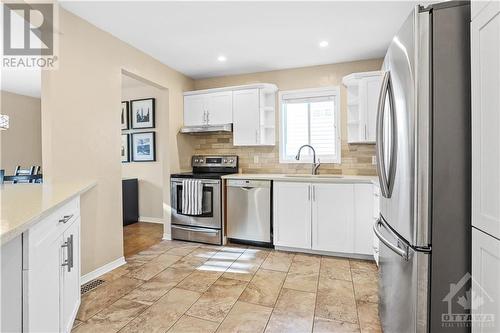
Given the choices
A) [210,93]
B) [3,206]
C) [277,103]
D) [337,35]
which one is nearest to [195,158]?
[210,93]

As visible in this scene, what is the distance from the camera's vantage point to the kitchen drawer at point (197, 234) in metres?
3.58

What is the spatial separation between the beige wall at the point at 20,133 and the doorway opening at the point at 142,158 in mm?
2326

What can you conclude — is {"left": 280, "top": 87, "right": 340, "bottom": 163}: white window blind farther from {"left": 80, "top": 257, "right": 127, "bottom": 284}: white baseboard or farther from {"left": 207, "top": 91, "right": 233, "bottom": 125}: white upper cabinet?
{"left": 80, "top": 257, "right": 127, "bottom": 284}: white baseboard

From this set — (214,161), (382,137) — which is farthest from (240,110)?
(382,137)

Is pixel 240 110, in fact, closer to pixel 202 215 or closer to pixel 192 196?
pixel 192 196

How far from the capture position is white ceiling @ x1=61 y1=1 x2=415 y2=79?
2303 mm

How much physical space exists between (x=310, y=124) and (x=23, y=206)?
3.37 m

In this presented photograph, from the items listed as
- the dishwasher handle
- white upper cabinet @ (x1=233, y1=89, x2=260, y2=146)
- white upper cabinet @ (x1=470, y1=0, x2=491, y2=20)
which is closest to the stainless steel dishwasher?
the dishwasher handle

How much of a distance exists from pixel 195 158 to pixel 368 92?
273 cm

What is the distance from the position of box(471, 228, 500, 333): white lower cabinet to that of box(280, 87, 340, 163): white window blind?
2663 millimetres

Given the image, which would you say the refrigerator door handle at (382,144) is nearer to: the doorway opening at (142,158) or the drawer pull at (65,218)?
the drawer pull at (65,218)

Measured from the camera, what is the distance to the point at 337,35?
284 cm

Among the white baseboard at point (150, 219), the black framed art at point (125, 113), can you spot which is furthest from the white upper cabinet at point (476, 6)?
the black framed art at point (125, 113)

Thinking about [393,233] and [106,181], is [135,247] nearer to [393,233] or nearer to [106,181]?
[106,181]
